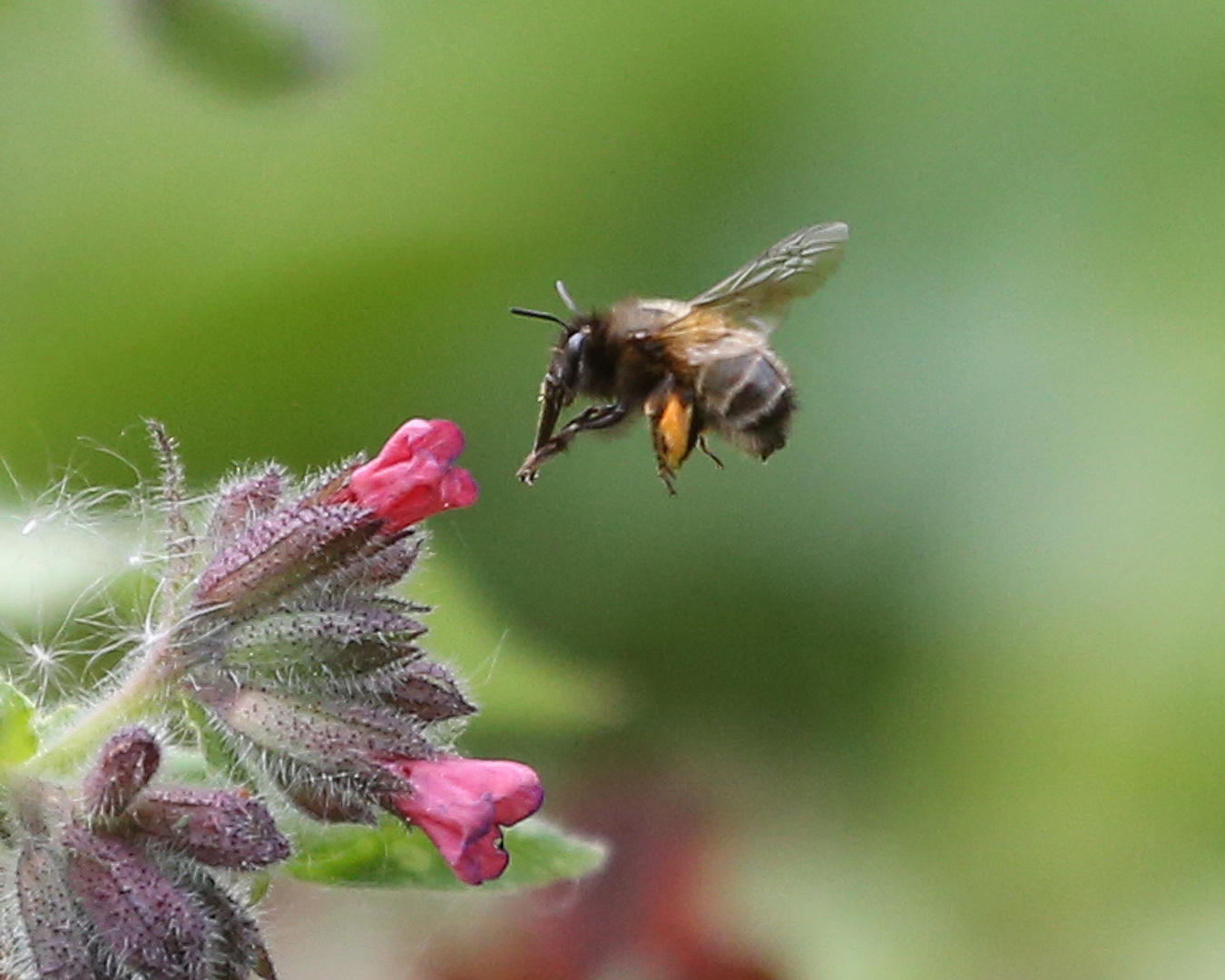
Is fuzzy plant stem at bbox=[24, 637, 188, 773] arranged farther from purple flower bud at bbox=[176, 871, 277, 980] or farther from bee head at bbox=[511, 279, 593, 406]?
bee head at bbox=[511, 279, 593, 406]

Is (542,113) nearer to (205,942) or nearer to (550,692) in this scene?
(550,692)

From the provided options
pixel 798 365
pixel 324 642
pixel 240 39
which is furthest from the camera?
pixel 798 365

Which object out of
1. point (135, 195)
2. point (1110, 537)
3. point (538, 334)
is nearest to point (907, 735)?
point (1110, 537)

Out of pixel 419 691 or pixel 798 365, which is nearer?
pixel 419 691

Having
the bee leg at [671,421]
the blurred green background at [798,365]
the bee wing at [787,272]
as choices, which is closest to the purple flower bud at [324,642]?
the bee leg at [671,421]

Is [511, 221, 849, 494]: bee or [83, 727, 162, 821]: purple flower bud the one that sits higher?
[511, 221, 849, 494]: bee

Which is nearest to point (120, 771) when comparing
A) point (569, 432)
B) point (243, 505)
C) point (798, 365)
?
point (243, 505)

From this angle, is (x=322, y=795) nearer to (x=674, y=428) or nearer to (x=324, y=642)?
(x=324, y=642)

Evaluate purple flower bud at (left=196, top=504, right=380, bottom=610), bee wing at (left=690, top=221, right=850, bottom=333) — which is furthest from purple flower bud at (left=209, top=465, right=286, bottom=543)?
bee wing at (left=690, top=221, right=850, bottom=333)
